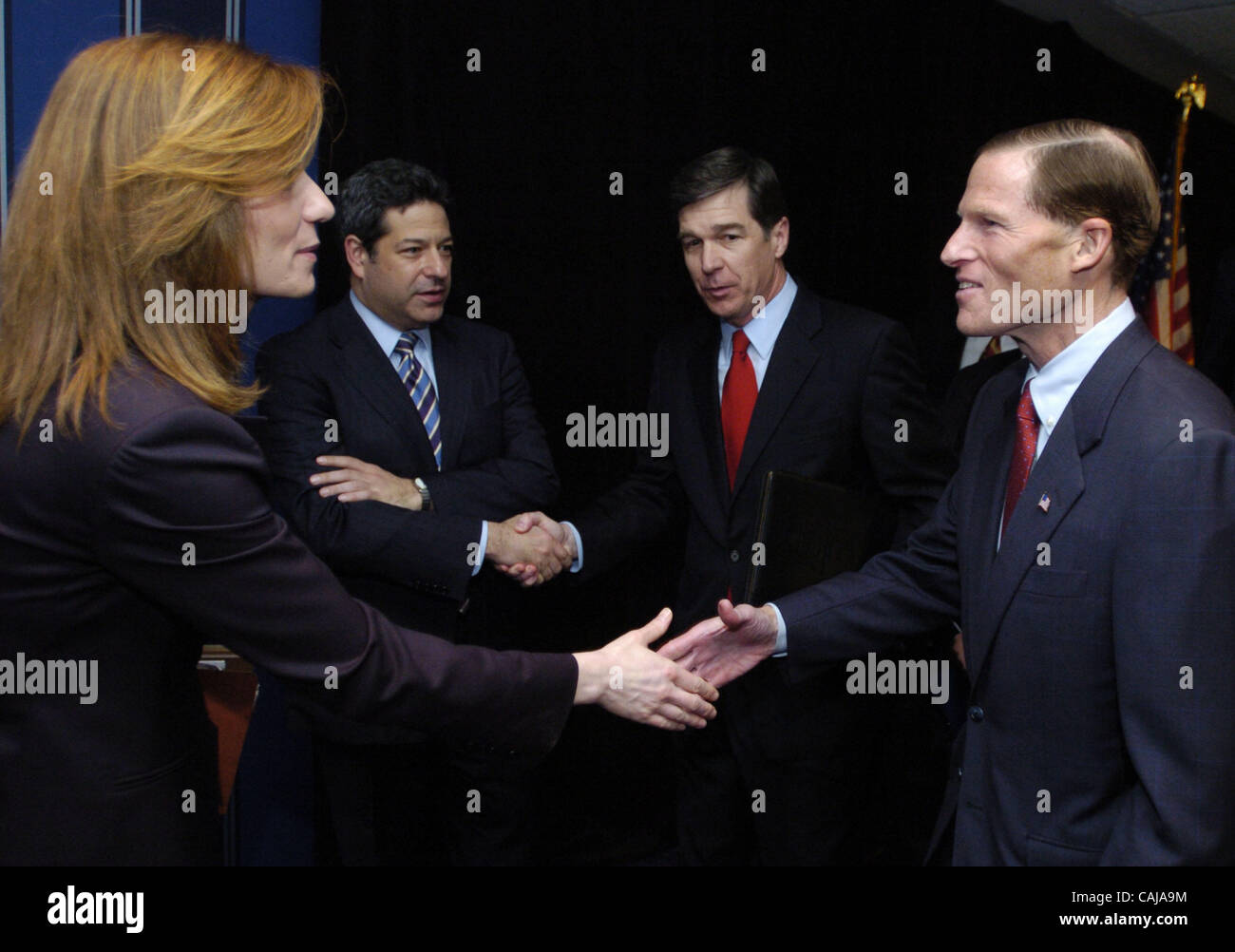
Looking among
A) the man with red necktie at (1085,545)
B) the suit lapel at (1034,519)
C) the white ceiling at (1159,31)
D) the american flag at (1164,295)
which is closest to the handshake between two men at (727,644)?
the man with red necktie at (1085,545)

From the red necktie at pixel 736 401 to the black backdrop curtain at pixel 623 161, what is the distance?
3.22 feet

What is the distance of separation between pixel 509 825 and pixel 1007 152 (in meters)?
2.06

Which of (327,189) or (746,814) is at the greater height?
(327,189)

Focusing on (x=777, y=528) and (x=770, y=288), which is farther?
(x=770, y=288)

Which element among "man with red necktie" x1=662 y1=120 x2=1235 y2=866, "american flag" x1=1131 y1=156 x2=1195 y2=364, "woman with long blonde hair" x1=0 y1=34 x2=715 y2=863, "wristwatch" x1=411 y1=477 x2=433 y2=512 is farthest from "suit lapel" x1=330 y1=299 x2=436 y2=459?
"american flag" x1=1131 y1=156 x2=1195 y2=364

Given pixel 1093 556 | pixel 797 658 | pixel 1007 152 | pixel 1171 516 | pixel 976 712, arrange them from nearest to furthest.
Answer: pixel 1171 516 → pixel 1093 556 → pixel 976 712 → pixel 1007 152 → pixel 797 658

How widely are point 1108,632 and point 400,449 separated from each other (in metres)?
1.83

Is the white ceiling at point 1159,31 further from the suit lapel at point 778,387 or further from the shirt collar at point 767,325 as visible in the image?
the suit lapel at point 778,387

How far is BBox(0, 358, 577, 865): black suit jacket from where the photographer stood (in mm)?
1439

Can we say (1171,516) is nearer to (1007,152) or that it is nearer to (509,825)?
(1007,152)

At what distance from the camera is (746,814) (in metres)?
2.98

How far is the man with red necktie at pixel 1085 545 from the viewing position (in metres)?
1.56

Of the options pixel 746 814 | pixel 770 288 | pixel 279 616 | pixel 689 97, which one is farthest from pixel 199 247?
A: pixel 689 97

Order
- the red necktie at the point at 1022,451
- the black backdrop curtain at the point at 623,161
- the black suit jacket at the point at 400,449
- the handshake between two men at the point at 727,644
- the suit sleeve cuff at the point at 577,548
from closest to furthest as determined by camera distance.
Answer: the red necktie at the point at 1022,451
the handshake between two men at the point at 727,644
the black suit jacket at the point at 400,449
the suit sleeve cuff at the point at 577,548
the black backdrop curtain at the point at 623,161
